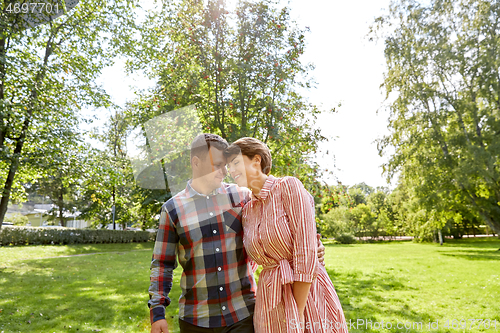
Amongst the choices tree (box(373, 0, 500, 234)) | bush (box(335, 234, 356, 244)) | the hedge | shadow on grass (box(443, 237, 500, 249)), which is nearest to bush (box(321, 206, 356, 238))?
bush (box(335, 234, 356, 244))

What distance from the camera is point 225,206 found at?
7.43 feet

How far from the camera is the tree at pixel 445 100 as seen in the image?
16.8 metres

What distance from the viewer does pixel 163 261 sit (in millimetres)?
2174

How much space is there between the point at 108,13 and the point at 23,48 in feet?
10.4

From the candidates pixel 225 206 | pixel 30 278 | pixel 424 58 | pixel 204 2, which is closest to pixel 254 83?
pixel 204 2

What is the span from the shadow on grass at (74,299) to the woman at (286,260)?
4922 millimetres

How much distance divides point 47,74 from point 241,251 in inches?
450

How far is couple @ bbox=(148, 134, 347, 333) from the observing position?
1734mm

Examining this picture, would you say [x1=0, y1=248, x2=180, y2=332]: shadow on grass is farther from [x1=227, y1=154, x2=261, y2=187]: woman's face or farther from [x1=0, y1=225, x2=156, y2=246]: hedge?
[x1=0, y1=225, x2=156, y2=246]: hedge

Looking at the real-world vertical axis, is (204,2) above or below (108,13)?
below

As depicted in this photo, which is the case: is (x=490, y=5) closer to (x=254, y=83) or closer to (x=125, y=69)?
(x=254, y=83)

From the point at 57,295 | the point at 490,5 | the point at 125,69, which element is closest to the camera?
the point at 57,295

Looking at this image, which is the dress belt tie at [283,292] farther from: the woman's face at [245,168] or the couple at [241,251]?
the woman's face at [245,168]

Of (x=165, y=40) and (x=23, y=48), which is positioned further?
(x=23, y=48)
